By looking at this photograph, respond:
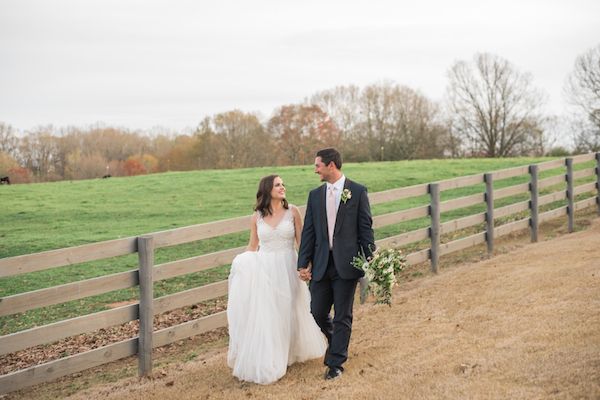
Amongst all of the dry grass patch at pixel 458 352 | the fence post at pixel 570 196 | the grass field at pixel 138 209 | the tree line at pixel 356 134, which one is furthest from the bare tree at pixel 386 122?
the dry grass patch at pixel 458 352

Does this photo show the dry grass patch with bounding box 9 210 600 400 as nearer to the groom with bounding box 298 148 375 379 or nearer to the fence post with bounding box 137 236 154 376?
the fence post with bounding box 137 236 154 376

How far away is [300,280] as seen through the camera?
6.70m

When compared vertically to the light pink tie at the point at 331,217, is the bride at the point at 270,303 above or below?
below

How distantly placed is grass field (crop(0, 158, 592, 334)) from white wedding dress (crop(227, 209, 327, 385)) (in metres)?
4.84

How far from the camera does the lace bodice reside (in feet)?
21.9

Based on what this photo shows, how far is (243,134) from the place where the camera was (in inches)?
2266

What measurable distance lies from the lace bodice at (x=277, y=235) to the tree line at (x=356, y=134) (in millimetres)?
41956

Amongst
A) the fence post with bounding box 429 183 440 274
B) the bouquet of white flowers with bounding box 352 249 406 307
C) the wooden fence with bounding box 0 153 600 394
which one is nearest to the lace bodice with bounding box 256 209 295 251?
the bouquet of white flowers with bounding box 352 249 406 307

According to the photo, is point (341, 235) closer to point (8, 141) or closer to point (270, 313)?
point (270, 313)

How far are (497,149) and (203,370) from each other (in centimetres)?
4991

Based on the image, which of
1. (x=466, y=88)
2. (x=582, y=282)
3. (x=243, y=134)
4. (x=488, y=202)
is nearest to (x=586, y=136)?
(x=466, y=88)

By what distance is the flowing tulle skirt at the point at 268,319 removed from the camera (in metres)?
6.34

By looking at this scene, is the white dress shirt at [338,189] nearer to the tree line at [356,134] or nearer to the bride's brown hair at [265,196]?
the bride's brown hair at [265,196]

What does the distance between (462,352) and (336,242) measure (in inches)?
60.9
